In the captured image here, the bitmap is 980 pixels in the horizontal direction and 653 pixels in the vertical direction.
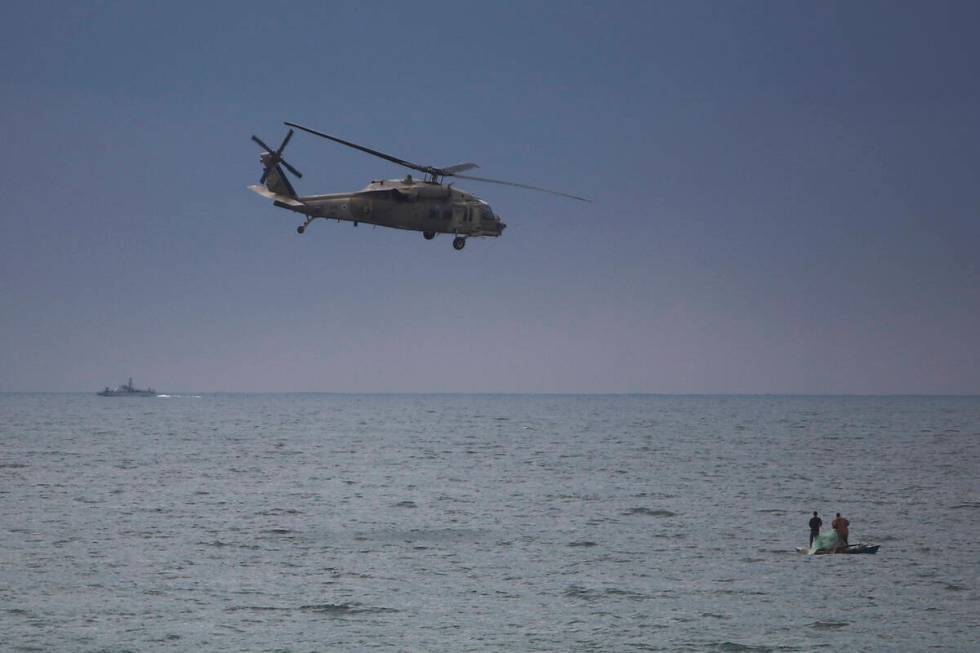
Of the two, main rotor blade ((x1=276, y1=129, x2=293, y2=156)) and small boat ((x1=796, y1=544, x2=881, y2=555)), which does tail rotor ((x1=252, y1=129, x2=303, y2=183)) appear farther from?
small boat ((x1=796, y1=544, x2=881, y2=555))

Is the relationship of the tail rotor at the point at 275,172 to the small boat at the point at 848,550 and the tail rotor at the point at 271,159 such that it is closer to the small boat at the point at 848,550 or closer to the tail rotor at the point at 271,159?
the tail rotor at the point at 271,159

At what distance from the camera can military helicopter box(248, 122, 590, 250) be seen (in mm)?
60156

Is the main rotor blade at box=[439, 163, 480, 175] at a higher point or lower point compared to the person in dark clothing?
higher

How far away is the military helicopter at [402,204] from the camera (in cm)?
6016

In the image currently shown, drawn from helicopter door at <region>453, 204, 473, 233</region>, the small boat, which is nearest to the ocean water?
the small boat

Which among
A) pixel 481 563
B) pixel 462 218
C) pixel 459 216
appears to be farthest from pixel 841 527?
pixel 459 216

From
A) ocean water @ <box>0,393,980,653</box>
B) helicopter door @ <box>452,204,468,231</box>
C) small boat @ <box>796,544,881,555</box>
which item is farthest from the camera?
helicopter door @ <box>452,204,468,231</box>

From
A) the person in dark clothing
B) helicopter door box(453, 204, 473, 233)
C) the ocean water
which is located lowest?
the ocean water

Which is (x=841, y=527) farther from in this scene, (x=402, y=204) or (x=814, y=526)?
(x=402, y=204)

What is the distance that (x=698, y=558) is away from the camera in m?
Answer: 61.8

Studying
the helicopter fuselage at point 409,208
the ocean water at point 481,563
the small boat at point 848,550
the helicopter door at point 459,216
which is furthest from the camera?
the helicopter door at point 459,216

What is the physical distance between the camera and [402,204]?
61562 millimetres

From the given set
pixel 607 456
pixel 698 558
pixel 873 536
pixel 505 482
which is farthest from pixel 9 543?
pixel 607 456

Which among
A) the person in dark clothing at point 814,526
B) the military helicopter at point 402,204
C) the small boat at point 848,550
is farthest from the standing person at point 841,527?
the military helicopter at point 402,204
